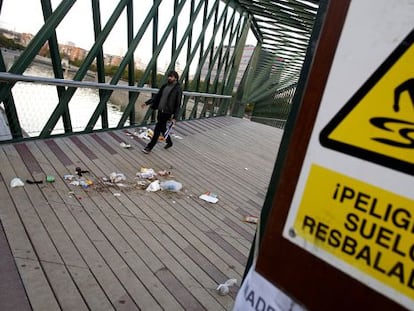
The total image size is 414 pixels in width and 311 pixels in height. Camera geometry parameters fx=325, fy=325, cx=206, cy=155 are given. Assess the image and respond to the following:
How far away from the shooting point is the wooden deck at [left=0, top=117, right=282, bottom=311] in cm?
239

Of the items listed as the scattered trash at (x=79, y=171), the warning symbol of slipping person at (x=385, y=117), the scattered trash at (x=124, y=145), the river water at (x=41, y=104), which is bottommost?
the scattered trash at (x=79, y=171)

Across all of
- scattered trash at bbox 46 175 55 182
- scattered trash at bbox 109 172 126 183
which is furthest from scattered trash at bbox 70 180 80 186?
scattered trash at bbox 109 172 126 183

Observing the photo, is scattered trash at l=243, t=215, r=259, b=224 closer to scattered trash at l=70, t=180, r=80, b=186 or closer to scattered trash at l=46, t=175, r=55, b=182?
scattered trash at l=70, t=180, r=80, b=186

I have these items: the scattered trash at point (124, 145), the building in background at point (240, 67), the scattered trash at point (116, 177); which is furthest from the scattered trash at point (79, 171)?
the building in background at point (240, 67)

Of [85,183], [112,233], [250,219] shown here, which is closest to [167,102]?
[85,183]

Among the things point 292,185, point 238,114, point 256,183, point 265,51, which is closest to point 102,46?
point 256,183

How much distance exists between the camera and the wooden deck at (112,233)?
7.84 feet

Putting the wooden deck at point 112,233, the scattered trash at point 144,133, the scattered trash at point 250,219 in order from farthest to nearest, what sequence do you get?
the scattered trash at point 144,133 → the scattered trash at point 250,219 → the wooden deck at point 112,233

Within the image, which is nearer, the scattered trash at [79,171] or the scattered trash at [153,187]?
the scattered trash at [79,171]

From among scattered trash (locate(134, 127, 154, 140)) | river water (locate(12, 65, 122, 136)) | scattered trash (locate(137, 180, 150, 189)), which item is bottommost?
scattered trash (locate(137, 180, 150, 189))

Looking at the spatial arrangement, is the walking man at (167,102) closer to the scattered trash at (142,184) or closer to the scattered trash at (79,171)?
the scattered trash at (142,184)

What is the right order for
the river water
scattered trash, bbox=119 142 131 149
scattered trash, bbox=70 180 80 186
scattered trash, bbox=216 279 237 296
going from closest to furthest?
scattered trash, bbox=216 279 237 296 → scattered trash, bbox=70 180 80 186 → the river water → scattered trash, bbox=119 142 131 149

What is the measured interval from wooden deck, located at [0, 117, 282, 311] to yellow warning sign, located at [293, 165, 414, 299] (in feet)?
6.31

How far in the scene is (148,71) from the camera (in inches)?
311
